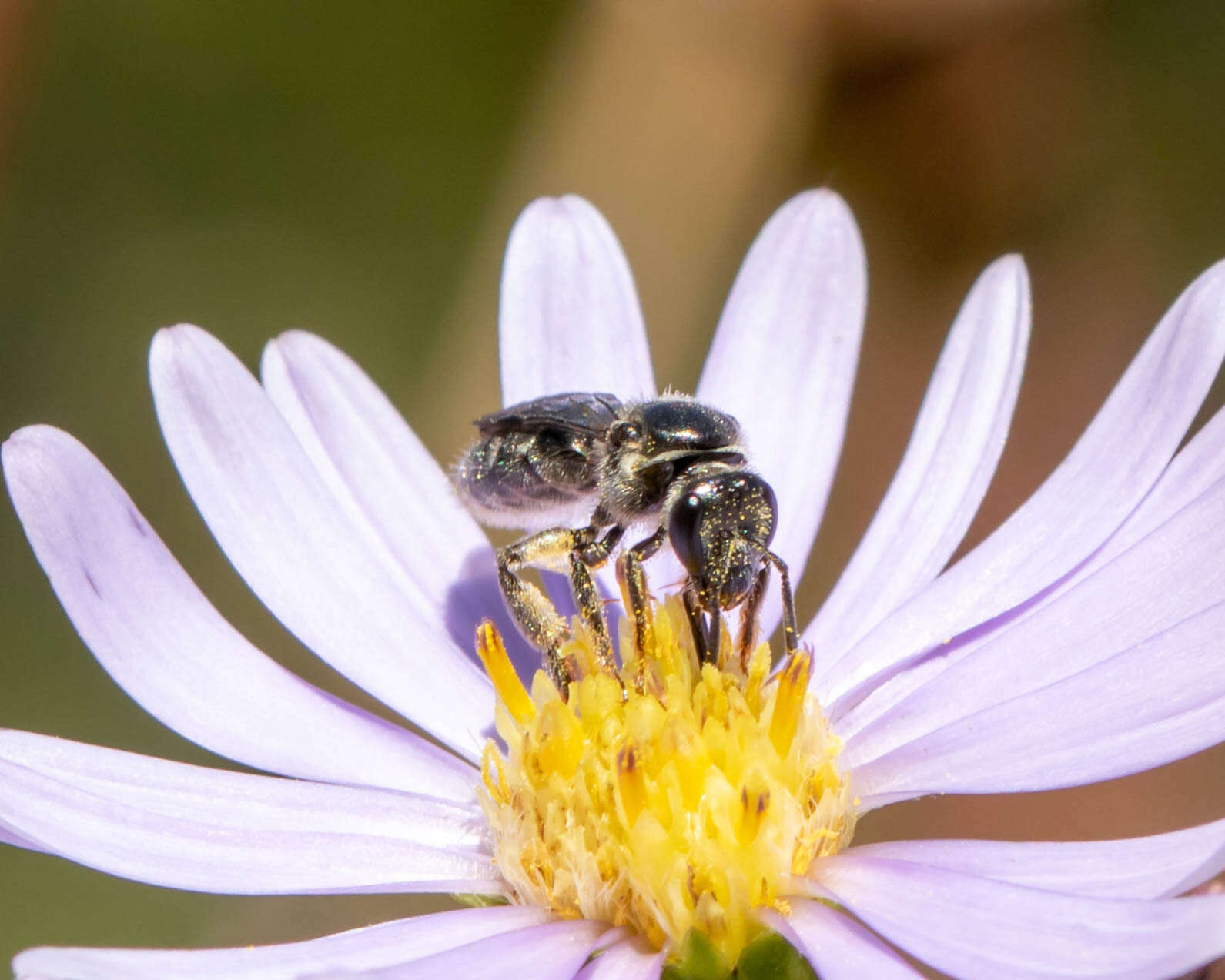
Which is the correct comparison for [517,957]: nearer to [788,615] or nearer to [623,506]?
[788,615]

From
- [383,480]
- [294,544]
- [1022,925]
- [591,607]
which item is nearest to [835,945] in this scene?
[1022,925]

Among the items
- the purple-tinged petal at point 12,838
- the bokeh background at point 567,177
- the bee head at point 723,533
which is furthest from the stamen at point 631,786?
the bokeh background at point 567,177

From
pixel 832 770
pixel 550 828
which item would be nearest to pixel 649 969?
pixel 550 828

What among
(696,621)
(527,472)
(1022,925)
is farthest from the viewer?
(527,472)

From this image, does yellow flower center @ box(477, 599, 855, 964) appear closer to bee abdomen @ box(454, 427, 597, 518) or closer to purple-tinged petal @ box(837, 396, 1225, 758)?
purple-tinged petal @ box(837, 396, 1225, 758)

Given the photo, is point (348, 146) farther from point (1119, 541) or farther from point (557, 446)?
→ point (1119, 541)

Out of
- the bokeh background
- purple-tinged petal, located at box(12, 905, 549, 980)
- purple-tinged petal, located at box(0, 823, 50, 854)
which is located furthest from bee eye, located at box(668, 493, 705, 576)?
the bokeh background

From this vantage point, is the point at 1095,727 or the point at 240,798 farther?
the point at 240,798

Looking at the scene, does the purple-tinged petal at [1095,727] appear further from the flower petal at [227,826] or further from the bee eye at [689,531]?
the flower petal at [227,826]

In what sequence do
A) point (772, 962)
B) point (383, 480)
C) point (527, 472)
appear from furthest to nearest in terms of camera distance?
point (383, 480)
point (527, 472)
point (772, 962)
